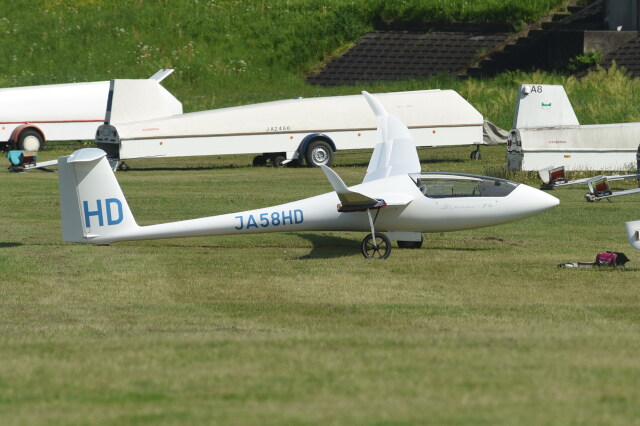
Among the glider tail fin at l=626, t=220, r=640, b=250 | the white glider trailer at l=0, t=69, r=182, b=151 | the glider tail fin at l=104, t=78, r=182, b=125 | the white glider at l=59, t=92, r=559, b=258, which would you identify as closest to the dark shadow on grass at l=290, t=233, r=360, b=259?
the white glider at l=59, t=92, r=559, b=258

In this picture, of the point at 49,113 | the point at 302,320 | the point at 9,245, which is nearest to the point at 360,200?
the point at 302,320

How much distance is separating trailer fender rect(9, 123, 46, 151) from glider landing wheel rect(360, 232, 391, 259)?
75.6ft

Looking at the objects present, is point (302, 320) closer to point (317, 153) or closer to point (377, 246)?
→ point (377, 246)

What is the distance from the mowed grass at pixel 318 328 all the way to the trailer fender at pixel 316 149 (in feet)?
33.8

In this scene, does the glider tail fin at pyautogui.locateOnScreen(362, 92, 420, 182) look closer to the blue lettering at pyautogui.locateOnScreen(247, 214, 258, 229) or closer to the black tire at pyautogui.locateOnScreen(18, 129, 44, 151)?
the blue lettering at pyautogui.locateOnScreen(247, 214, 258, 229)

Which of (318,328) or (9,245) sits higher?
(9,245)

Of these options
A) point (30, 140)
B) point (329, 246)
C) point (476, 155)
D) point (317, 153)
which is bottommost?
point (329, 246)

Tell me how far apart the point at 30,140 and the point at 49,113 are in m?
1.18

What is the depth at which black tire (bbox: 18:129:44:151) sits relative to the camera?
121ft

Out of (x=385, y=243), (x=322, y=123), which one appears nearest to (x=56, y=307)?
(x=385, y=243)

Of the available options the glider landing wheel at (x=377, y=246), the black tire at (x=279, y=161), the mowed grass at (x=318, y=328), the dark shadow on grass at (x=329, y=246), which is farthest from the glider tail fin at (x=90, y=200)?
the black tire at (x=279, y=161)

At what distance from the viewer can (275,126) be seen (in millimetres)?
32062

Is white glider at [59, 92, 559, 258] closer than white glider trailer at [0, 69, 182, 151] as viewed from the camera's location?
Yes

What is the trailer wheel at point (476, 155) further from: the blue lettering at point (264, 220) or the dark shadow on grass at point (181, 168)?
the blue lettering at point (264, 220)
